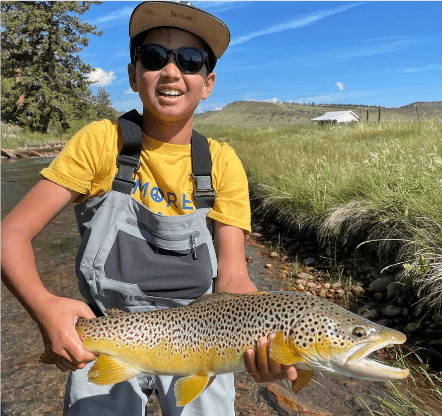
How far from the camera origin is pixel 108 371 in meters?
1.88

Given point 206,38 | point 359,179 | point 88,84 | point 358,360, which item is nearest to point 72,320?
point 358,360

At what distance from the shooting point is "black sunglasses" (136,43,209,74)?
2.29 metres

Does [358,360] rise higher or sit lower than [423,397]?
higher

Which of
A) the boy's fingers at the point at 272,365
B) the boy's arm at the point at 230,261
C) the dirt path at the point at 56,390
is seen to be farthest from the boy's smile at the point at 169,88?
the dirt path at the point at 56,390

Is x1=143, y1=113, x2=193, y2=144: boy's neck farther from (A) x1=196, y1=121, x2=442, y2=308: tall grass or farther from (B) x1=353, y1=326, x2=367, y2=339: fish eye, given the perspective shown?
(A) x1=196, y1=121, x2=442, y2=308: tall grass

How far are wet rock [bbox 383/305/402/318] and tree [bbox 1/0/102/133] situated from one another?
144 feet

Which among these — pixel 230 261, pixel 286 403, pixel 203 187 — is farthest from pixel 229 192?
pixel 286 403

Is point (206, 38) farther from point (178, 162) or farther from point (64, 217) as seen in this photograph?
point (64, 217)

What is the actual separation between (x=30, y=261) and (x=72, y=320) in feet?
1.14

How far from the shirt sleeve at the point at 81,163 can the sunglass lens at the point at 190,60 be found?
0.56 meters

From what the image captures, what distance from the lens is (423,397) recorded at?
323 centimetres

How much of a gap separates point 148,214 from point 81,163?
42 centimetres

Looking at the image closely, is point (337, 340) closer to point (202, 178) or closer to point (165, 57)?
point (202, 178)

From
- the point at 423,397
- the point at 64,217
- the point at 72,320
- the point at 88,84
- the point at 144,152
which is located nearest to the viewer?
the point at 72,320
